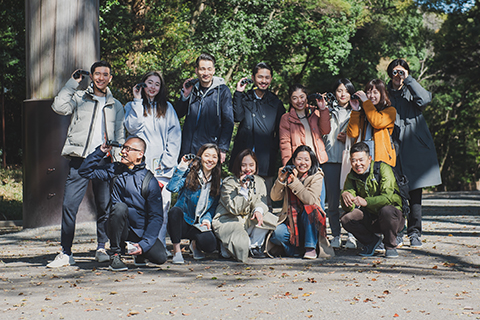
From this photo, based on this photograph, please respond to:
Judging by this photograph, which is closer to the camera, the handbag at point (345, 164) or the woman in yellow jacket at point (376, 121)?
the woman in yellow jacket at point (376, 121)

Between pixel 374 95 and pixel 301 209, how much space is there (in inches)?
62.2

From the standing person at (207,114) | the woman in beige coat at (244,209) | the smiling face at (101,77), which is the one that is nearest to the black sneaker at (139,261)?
the woman in beige coat at (244,209)

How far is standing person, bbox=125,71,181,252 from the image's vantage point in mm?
5766

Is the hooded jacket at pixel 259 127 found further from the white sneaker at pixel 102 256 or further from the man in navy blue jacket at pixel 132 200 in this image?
the white sneaker at pixel 102 256

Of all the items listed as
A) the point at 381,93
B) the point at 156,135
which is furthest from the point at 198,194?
the point at 381,93

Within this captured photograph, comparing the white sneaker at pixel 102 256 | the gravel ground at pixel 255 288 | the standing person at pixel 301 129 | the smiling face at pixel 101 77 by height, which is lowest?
the gravel ground at pixel 255 288

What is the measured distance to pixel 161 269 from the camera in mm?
5152

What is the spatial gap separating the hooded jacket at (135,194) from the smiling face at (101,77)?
81cm

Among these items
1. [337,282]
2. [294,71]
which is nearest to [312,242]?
[337,282]

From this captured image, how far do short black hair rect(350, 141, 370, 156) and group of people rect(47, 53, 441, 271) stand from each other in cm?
Answer: 1

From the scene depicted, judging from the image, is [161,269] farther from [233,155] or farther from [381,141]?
[381,141]

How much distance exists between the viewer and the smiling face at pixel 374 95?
617cm

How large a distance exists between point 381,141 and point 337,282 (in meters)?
2.26

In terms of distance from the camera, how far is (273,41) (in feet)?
72.7
